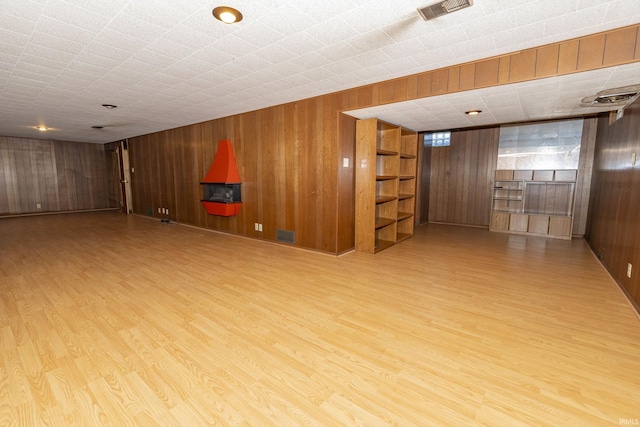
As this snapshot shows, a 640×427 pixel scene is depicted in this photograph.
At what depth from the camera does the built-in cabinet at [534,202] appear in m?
5.84

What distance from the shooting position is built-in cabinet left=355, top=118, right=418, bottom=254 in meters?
4.43

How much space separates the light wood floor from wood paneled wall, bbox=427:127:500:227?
325cm

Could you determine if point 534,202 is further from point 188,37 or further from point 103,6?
point 103,6

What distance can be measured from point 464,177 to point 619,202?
398cm

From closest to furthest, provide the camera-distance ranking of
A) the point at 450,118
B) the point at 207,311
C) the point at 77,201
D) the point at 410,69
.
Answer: the point at 207,311, the point at 410,69, the point at 450,118, the point at 77,201

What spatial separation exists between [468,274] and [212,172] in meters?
5.06

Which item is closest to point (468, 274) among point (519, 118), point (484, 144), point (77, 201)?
point (519, 118)

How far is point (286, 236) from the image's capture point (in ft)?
16.7

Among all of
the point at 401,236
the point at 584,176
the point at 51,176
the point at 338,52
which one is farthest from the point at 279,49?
the point at 51,176

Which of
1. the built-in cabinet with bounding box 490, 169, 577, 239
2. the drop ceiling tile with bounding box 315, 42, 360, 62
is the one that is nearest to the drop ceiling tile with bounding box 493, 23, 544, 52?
the drop ceiling tile with bounding box 315, 42, 360, 62

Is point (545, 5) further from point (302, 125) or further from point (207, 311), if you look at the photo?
point (207, 311)

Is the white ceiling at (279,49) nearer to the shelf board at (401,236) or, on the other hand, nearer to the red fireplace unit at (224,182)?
the red fireplace unit at (224,182)

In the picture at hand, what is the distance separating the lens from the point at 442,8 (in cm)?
212

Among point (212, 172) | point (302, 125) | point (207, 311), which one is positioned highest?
point (302, 125)
